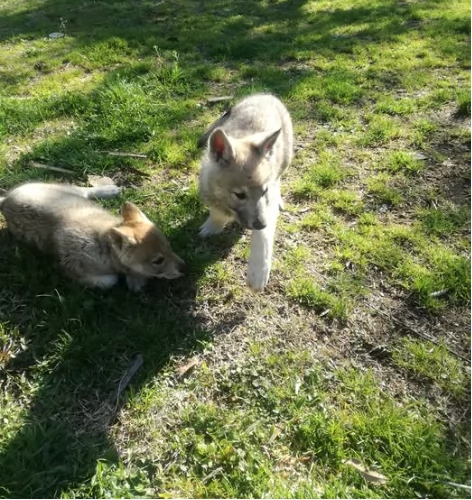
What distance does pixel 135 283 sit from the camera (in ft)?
12.3

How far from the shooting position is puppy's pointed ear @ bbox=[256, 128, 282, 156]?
11.9 feet

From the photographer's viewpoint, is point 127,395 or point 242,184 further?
point 242,184

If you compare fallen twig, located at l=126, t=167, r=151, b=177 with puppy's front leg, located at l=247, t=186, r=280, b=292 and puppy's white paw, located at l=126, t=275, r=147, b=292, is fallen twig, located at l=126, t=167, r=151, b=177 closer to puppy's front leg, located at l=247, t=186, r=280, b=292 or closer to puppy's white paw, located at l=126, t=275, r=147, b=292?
puppy's white paw, located at l=126, t=275, r=147, b=292

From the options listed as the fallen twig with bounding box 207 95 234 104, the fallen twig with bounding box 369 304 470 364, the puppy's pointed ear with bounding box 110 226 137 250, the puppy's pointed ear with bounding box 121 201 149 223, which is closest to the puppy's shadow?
the puppy's pointed ear with bounding box 110 226 137 250

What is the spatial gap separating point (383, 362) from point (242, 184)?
1683mm

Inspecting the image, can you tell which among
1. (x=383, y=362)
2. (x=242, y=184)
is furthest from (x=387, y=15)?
(x=383, y=362)

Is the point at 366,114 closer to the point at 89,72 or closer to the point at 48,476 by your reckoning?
the point at 89,72

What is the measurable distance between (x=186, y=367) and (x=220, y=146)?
1.70 meters

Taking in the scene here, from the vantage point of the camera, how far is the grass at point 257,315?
8.96 ft

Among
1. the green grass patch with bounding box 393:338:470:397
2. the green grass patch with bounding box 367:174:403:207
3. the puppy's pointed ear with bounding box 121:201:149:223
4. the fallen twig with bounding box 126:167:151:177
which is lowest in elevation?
the green grass patch with bounding box 393:338:470:397

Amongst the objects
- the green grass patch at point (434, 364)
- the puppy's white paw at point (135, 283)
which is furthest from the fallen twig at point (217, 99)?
the green grass patch at point (434, 364)

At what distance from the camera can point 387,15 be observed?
8906 millimetres

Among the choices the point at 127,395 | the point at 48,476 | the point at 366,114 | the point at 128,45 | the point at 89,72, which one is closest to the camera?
the point at 48,476

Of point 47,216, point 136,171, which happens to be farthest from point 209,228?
point 47,216
